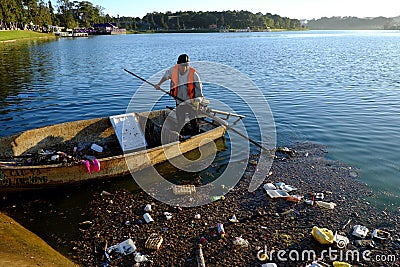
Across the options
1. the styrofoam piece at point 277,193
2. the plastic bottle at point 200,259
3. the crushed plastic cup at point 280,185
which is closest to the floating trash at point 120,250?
the plastic bottle at point 200,259

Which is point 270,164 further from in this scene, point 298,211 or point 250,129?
point 250,129

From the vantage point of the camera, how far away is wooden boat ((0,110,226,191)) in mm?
8055

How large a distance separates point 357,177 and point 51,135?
32.5ft

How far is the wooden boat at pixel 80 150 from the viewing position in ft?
26.4

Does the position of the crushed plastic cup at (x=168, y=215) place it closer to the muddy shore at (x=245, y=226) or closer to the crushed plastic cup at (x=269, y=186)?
the muddy shore at (x=245, y=226)

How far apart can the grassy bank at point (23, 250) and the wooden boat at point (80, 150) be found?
1406 millimetres

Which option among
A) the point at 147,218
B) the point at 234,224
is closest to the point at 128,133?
the point at 147,218

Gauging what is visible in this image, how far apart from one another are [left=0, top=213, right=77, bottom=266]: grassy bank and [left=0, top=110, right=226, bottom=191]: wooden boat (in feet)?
4.61

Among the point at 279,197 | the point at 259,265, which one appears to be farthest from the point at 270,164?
the point at 259,265

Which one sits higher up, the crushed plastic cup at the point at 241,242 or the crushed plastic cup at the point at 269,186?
the crushed plastic cup at the point at 269,186

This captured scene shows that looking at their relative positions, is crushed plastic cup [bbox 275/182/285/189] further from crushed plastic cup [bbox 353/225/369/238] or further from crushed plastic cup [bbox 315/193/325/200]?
crushed plastic cup [bbox 353/225/369/238]

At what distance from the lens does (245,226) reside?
7.29 metres

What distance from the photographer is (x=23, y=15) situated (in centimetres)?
8569

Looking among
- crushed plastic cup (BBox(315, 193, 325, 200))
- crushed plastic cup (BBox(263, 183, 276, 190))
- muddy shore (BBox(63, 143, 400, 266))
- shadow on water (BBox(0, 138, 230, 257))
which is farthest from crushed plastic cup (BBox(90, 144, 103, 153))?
crushed plastic cup (BBox(315, 193, 325, 200))
